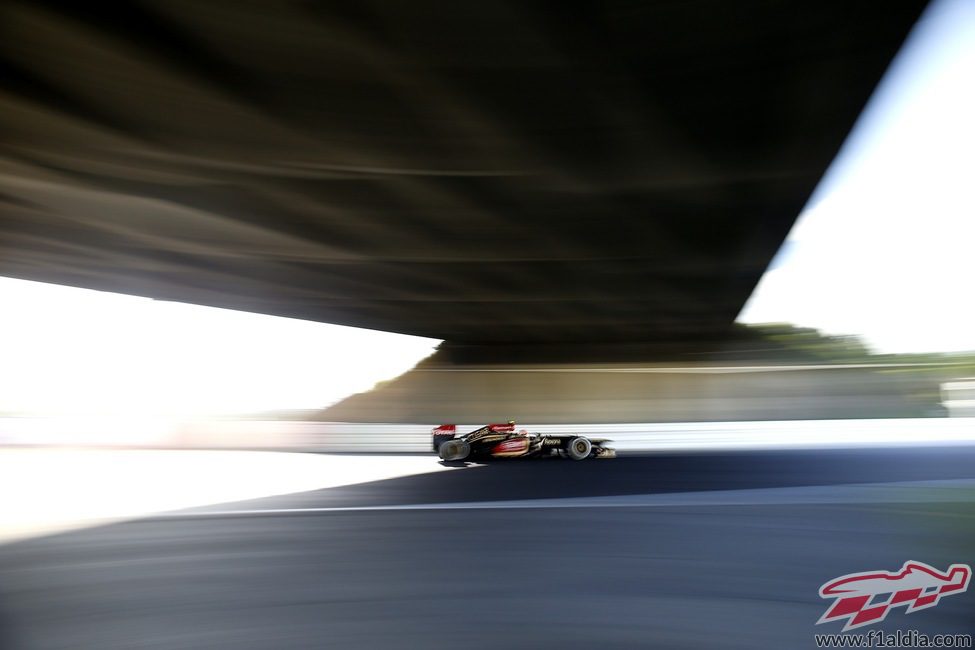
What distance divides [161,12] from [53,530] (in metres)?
4.96

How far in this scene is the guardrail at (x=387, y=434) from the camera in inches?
795

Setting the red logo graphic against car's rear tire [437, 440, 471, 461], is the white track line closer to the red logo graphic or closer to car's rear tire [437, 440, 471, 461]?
the red logo graphic

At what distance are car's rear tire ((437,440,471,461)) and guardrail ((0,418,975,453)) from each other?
5.62 metres

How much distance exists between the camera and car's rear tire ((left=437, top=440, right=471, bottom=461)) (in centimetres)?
1394

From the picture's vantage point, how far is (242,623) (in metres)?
3.57

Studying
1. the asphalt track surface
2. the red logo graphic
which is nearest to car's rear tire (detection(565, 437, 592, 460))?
the asphalt track surface

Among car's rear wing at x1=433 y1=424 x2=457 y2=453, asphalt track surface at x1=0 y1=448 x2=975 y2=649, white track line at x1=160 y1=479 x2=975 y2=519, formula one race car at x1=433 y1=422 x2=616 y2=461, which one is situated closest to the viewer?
asphalt track surface at x1=0 y1=448 x2=975 y2=649

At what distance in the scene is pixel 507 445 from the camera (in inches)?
562

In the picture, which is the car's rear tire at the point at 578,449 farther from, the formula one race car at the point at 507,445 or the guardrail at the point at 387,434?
the guardrail at the point at 387,434

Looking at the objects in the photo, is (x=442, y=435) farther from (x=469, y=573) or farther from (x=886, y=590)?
(x=886, y=590)

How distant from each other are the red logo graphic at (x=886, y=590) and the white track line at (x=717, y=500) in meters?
3.00

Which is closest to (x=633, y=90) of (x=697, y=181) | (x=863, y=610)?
(x=697, y=181)

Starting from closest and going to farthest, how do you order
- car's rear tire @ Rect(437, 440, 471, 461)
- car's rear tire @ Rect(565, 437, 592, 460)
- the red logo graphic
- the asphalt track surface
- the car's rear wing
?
the asphalt track surface → the red logo graphic → car's rear tire @ Rect(437, 440, 471, 461) → car's rear tire @ Rect(565, 437, 592, 460) → the car's rear wing

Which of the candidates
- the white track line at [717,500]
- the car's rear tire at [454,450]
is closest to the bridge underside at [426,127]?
the white track line at [717,500]
